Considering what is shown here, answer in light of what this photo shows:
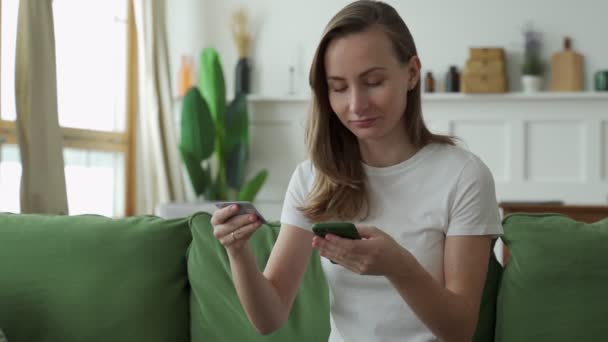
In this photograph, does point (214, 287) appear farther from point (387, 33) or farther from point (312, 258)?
point (387, 33)

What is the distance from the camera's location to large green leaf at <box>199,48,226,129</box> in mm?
5383

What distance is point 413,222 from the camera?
1.54 metres

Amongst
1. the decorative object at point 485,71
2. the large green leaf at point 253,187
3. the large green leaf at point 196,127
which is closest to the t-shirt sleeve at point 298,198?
the large green leaf at point 196,127

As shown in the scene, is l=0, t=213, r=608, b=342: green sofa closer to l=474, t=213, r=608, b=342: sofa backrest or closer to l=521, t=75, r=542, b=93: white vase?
l=474, t=213, r=608, b=342: sofa backrest

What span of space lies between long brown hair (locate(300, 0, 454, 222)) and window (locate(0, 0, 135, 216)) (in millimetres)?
2711

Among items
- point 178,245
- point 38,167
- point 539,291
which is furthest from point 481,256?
point 38,167

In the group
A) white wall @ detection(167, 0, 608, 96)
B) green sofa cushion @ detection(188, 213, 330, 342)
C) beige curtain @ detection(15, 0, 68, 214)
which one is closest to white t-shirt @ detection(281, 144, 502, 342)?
green sofa cushion @ detection(188, 213, 330, 342)

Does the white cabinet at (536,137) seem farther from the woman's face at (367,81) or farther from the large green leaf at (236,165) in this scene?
the woman's face at (367,81)

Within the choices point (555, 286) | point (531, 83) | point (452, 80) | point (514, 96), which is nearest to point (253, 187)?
point (452, 80)

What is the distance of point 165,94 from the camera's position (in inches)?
214

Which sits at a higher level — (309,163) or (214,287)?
(309,163)

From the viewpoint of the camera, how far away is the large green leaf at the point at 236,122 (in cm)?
541

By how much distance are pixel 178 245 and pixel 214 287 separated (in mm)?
166

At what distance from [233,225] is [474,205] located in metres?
A: 0.46
